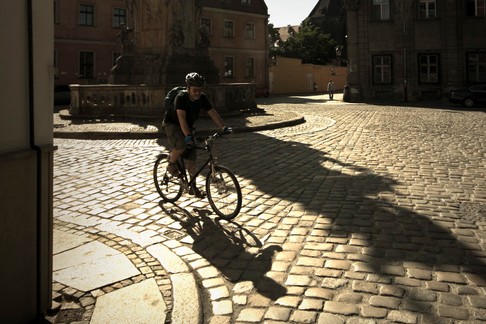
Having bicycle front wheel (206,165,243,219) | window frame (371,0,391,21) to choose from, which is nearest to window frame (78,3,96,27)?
window frame (371,0,391,21)

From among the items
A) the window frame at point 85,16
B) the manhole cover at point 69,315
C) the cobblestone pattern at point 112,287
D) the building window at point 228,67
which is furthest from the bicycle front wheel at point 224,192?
the building window at point 228,67

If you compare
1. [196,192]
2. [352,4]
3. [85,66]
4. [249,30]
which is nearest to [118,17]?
[85,66]

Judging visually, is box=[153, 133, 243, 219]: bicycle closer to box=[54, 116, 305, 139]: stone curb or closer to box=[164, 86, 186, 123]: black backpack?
box=[164, 86, 186, 123]: black backpack

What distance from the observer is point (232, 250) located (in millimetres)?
4539

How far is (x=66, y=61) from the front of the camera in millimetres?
38562

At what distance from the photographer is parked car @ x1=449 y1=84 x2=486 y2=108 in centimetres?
2800

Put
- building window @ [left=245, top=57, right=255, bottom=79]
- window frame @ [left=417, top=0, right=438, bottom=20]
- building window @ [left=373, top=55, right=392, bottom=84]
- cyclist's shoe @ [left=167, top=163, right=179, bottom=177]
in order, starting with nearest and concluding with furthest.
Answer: cyclist's shoe @ [left=167, top=163, right=179, bottom=177] < window frame @ [left=417, top=0, right=438, bottom=20] < building window @ [left=373, top=55, right=392, bottom=84] < building window @ [left=245, top=57, right=255, bottom=79]

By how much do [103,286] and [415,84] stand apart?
32.5 m

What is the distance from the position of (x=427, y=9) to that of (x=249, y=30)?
22129 mm

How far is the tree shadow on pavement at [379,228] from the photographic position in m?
3.75

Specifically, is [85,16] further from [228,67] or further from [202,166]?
[202,166]

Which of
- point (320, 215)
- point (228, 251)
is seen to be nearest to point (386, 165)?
point (320, 215)

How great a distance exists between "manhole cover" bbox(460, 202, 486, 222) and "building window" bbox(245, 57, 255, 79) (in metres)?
44.8

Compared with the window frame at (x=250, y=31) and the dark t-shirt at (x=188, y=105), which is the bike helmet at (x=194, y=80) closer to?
the dark t-shirt at (x=188, y=105)
